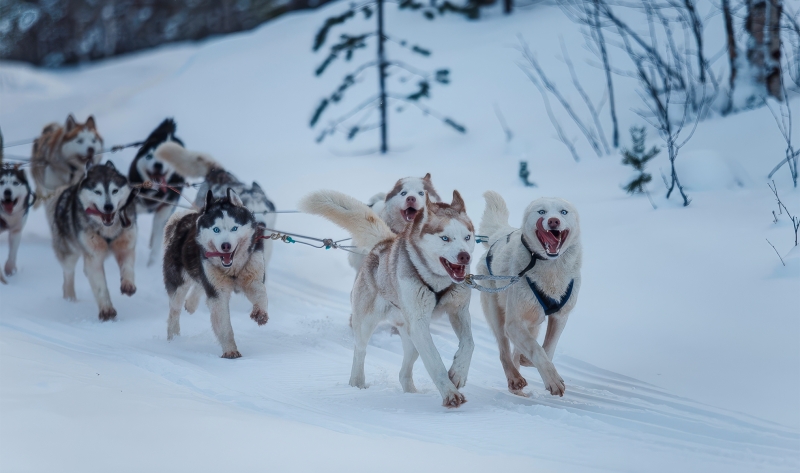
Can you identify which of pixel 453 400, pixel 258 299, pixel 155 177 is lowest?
pixel 453 400

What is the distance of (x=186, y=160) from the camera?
22.3ft

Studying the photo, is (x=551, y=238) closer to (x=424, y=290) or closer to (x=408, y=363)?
(x=424, y=290)

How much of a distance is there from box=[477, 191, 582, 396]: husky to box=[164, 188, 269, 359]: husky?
154cm

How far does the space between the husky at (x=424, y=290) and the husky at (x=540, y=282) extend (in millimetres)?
302

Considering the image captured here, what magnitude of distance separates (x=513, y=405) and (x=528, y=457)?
770mm

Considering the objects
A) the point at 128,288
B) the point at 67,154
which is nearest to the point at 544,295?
the point at 128,288

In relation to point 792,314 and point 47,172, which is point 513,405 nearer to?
point 792,314

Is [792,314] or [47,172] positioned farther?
[47,172]

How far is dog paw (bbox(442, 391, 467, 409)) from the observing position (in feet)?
11.9

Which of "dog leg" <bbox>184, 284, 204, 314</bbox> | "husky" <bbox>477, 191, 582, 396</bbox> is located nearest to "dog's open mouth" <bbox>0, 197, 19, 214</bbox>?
"dog leg" <bbox>184, 284, 204, 314</bbox>

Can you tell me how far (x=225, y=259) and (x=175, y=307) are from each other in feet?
3.09

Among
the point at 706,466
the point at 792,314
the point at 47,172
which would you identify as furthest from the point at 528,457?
the point at 47,172

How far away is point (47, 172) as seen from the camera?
8703mm

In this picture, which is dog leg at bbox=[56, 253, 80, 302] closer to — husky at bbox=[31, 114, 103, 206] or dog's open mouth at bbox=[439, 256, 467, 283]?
husky at bbox=[31, 114, 103, 206]
